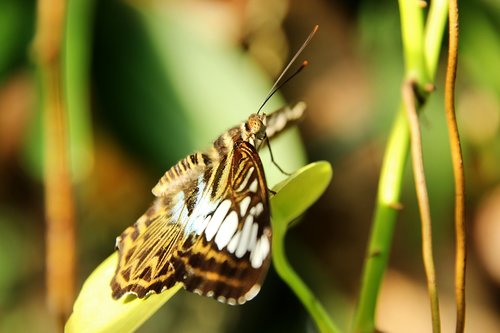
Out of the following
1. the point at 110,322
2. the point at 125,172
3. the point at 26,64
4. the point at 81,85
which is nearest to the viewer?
the point at 110,322

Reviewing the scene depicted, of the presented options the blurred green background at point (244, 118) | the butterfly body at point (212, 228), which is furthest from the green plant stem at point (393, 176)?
the blurred green background at point (244, 118)

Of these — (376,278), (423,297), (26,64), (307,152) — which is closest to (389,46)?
(307,152)

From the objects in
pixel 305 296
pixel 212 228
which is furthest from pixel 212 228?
pixel 305 296

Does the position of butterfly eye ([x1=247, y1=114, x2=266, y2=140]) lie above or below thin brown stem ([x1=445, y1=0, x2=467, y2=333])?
above

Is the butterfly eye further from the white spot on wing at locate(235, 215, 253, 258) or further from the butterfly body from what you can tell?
the white spot on wing at locate(235, 215, 253, 258)

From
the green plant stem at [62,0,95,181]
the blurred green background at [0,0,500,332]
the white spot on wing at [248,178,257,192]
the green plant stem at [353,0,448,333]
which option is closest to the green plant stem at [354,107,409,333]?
the green plant stem at [353,0,448,333]

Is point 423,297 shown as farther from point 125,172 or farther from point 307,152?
point 125,172
